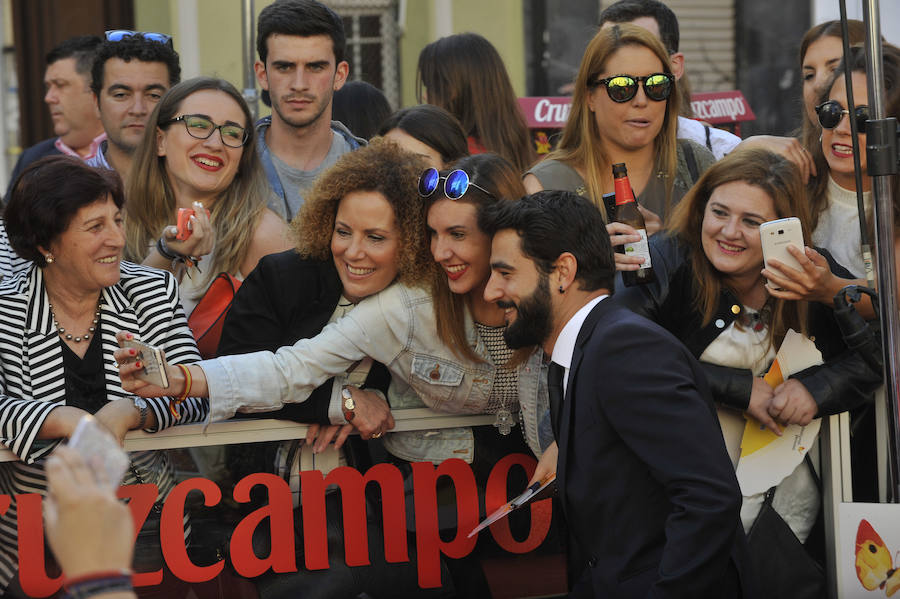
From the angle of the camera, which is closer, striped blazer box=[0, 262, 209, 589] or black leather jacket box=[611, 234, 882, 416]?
striped blazer box=[0, 262, 209, 589]

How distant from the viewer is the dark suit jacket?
114 inches

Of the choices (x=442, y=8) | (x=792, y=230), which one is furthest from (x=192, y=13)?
(x=792, y=230)

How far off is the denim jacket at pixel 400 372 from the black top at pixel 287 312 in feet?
0.20

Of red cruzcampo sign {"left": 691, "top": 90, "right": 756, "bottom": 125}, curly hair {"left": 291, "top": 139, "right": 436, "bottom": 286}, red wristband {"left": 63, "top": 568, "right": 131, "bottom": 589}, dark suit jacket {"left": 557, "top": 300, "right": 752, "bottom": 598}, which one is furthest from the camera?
red cruzcampo sign {"left": 691, "top": 90, "right": 756, "bottom": 125}

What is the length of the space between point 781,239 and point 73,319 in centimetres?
249

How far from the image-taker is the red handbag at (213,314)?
427cm

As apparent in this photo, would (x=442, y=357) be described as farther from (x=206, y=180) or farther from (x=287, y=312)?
(x=206, y=180)

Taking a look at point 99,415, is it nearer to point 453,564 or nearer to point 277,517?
point 277,517

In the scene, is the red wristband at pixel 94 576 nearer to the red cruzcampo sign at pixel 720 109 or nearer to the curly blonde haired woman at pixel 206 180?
the curly blonde haired woman at pixel 206 180

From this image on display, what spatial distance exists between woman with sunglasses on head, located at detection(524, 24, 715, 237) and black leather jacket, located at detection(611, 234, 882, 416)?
46 cm

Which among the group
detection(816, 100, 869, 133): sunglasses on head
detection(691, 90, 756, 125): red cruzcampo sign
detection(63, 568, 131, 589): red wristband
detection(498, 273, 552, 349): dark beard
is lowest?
detection(63, 568, 131, 589): red wristband

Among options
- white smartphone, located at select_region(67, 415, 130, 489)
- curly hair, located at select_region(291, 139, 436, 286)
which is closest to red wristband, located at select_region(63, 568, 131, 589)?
white smartphone, located at select_region(67, 415, 130, 489)

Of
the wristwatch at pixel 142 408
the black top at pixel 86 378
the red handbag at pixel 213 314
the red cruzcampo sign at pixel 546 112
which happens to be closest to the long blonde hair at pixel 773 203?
the red handbag at pixel 213 314

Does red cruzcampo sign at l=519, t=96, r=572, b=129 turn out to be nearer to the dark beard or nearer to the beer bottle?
the beer bottle
